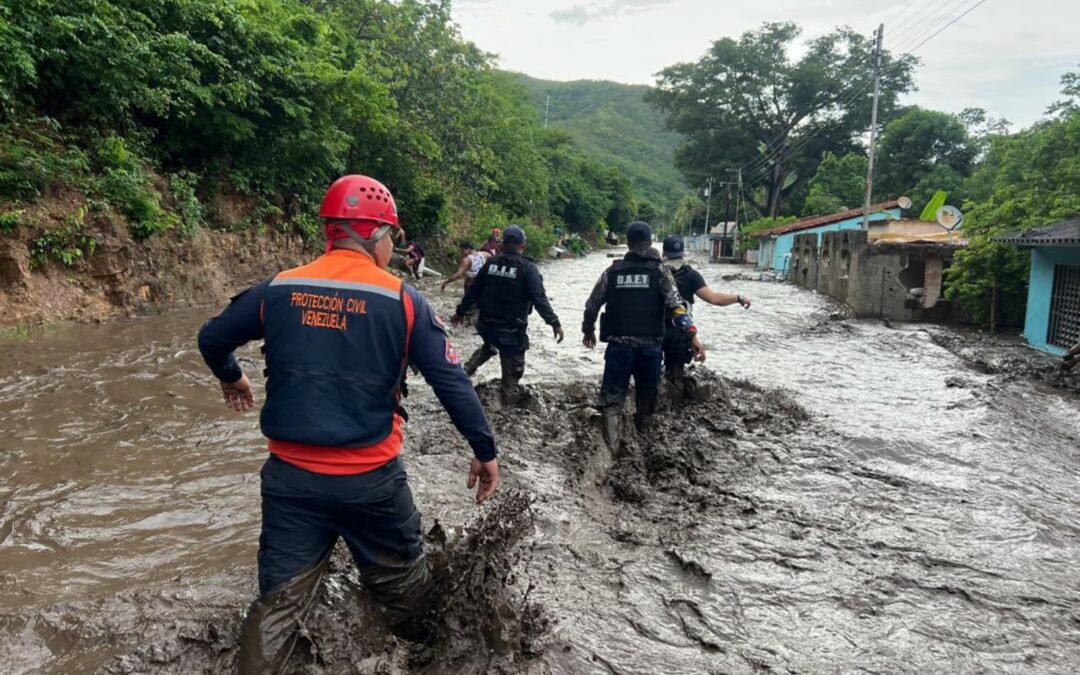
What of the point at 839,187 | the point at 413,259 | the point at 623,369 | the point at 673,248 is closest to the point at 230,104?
the point at 413,259

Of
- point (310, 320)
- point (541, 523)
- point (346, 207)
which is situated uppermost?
point (346, 207)

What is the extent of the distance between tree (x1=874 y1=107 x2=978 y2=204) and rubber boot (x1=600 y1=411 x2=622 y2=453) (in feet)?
133

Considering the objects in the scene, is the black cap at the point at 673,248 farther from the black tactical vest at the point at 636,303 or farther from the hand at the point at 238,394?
the hand at the point at 238,394

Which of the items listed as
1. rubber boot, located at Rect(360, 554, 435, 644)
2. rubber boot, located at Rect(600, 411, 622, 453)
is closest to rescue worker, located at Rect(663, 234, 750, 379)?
rubber boot, located at Rect(600, 411, 622, 453)

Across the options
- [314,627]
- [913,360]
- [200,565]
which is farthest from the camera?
[913,360]

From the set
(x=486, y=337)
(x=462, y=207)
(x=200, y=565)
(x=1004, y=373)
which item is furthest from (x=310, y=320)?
(x=462, y=207)

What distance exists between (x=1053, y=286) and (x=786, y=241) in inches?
1051

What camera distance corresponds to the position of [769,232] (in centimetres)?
4162

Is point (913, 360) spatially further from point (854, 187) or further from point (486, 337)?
point (854, 187)

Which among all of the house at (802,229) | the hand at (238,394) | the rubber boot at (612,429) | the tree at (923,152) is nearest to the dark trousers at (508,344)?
the rubber boot at (612,429)

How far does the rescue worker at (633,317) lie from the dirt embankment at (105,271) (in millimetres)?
7464

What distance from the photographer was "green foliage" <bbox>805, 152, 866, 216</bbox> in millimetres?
46094

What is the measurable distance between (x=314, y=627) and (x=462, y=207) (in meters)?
27.8

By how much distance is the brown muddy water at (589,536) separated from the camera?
297 cm
